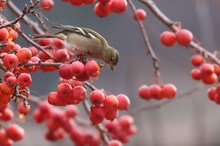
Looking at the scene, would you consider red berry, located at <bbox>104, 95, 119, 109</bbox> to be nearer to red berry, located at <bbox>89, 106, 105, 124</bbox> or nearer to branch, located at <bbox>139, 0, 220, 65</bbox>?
red berry, located at <bbox>89, 106, 105, 124</bbox>

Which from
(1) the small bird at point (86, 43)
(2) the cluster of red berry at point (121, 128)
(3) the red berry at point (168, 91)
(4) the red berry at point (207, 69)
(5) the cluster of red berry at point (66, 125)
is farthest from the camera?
(5) the cluster of red berry at point (66, 125)

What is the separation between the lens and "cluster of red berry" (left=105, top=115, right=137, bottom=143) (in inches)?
101

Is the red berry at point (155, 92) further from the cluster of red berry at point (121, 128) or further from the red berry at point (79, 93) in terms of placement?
the red berry at point (79, 93)

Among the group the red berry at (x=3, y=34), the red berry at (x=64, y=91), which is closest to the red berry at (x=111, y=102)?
the red berry at (x=64, y=91)

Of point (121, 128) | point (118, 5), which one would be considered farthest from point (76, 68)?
point (121, 128)

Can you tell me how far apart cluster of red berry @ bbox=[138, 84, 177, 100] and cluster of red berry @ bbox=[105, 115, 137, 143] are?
0.25 meters

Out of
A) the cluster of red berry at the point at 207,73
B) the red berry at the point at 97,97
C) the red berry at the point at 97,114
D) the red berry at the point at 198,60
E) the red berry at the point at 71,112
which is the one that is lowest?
the red berry at the point at 97,114

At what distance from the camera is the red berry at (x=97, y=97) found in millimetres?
1583

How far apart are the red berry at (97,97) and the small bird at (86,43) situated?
144 millimetres

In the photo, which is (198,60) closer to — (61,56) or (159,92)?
(159,92)

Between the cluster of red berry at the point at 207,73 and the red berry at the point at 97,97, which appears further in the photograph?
the cluster of red berry at the point at 207,73

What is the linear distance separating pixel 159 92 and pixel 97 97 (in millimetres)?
825

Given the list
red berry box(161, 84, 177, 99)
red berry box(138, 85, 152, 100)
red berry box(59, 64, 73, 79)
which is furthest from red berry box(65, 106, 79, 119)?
red berry box(59, 64, 73, 79)

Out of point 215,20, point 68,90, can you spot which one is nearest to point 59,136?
point 68,90
